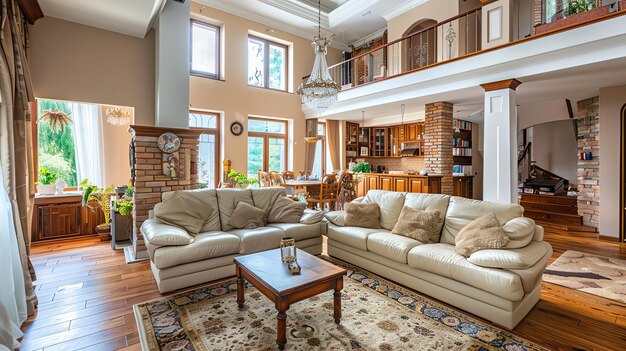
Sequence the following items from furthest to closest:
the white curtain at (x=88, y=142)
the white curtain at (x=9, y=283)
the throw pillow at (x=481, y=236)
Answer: the white curtain at (x=88, y=142) → the throw pillow at (x=481, y=236) → the white curtain at (x=9, y=283)

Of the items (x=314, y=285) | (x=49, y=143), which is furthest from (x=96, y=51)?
(x=314, y=285)

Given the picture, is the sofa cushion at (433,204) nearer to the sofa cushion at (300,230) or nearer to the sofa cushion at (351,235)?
the sofa cushion at (351,235)

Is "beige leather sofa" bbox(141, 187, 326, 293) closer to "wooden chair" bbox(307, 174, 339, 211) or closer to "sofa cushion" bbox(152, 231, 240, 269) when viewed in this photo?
"sofa cushion" bbox(152, 231, 240, 269)

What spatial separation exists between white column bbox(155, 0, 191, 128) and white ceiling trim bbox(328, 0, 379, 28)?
512 centimetres

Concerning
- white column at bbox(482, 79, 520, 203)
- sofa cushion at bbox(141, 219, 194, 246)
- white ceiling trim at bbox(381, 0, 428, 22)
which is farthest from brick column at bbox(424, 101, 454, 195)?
sofa cushion at bbox(141, 219, 194, 246)

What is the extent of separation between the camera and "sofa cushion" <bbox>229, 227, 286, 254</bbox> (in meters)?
3.21

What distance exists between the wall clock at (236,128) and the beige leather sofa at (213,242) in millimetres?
3516

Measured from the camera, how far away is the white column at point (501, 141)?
455 cm

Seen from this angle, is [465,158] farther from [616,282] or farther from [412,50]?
[616,282]

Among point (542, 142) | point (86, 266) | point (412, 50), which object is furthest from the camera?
point (542, 142)

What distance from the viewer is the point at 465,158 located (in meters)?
8.92

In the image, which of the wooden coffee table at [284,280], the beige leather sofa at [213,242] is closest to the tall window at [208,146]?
the beige leather sofa at [213,242]

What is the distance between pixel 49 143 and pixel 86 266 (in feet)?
9.13

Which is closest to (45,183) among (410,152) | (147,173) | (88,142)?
(88,142)
